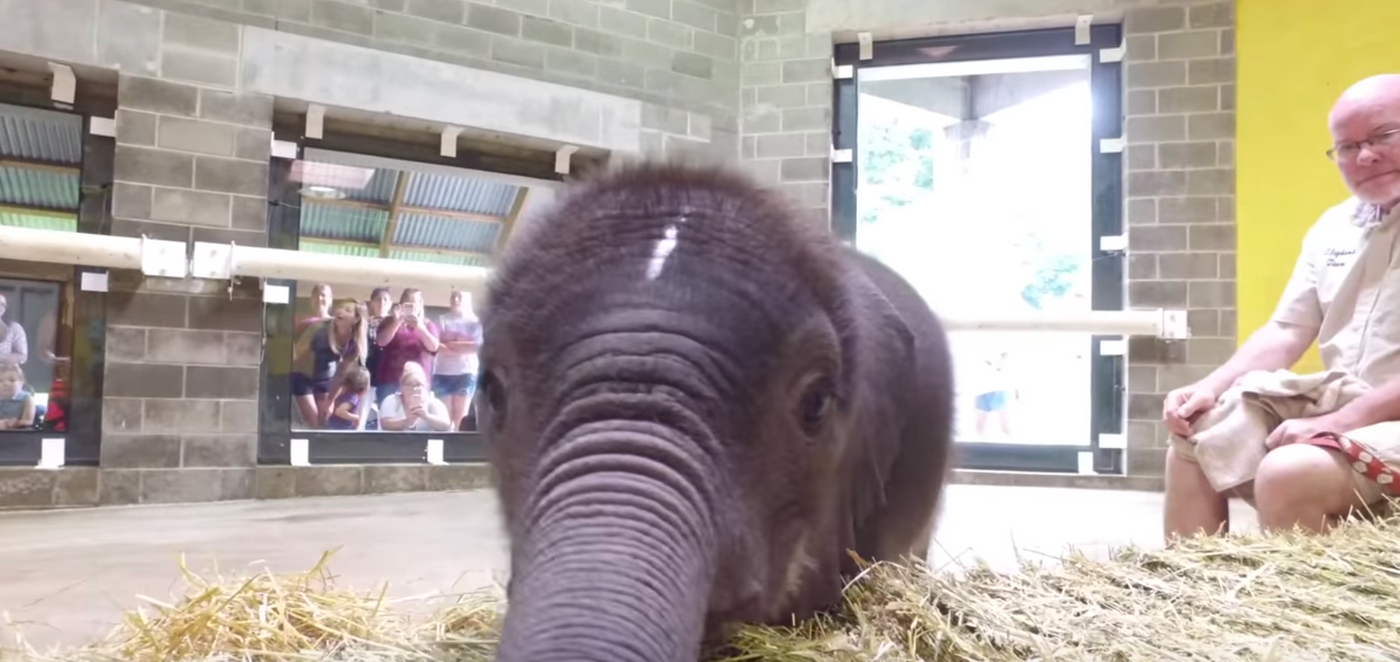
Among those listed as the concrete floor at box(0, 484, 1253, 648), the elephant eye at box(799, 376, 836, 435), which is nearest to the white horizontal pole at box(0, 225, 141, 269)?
the concrete floor at box(0, 484, 1253, 648)

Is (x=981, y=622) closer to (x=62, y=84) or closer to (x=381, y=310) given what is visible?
(x=381, y=310)

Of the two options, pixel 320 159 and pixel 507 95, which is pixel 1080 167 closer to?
pixel 507 95

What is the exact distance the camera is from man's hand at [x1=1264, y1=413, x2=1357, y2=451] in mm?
3600

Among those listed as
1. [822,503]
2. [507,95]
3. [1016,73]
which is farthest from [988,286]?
[822,503]

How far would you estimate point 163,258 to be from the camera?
7.11 metres

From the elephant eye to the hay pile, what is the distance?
1.53 feet

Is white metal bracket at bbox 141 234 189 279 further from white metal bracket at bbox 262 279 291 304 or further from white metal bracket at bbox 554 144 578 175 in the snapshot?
white metal bracket at bbox 554 144 578 175

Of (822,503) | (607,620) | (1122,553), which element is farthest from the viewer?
(1122,553)

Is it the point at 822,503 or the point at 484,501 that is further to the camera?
the point at 484,501

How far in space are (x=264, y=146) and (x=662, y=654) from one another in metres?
7.13

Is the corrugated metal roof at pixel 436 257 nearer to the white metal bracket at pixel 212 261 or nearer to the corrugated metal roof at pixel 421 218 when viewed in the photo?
the corrugated metal roof at pixel 421 218

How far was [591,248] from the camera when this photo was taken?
2092 millimetres

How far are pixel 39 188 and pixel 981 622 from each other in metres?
7.27

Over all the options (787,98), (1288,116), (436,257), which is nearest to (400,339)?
(436,257)
